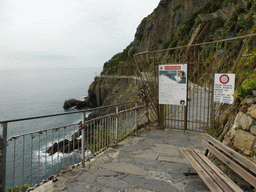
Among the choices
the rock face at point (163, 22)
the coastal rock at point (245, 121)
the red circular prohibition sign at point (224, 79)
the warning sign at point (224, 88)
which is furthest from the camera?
the rock face at point (163, 22)

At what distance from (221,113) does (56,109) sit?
45.8 meters

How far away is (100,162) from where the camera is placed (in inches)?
168

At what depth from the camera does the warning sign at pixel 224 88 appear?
4.65 metres

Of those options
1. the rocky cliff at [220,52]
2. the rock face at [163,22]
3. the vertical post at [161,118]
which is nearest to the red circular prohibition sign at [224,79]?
the rocky cliff at [220,52]

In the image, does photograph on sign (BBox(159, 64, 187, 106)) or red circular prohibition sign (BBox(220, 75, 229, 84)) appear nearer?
red circular prohibition sign (BBox(220, 75, 229, 84))

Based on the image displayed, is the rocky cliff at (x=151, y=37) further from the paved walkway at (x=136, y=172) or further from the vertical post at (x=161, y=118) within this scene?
the paved walkway at (x=136, y=172)

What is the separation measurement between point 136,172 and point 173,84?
3496mm

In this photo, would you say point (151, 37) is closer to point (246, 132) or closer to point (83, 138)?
point (83, 138)

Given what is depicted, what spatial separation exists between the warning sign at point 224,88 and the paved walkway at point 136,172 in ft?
5.07

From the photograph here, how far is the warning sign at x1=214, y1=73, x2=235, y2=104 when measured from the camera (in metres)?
4.65

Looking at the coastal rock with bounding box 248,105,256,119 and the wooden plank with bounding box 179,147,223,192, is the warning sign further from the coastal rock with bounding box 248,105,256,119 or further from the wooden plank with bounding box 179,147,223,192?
the wooden plank with bounding box 179,147,223,192

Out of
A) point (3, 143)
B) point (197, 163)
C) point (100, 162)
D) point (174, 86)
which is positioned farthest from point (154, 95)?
point (3, 143)

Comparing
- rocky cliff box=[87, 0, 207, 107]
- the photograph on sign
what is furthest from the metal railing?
rocky cliff box=[87, 0, 207, 107]

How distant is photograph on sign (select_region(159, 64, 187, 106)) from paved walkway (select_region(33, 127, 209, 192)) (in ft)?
4.94
